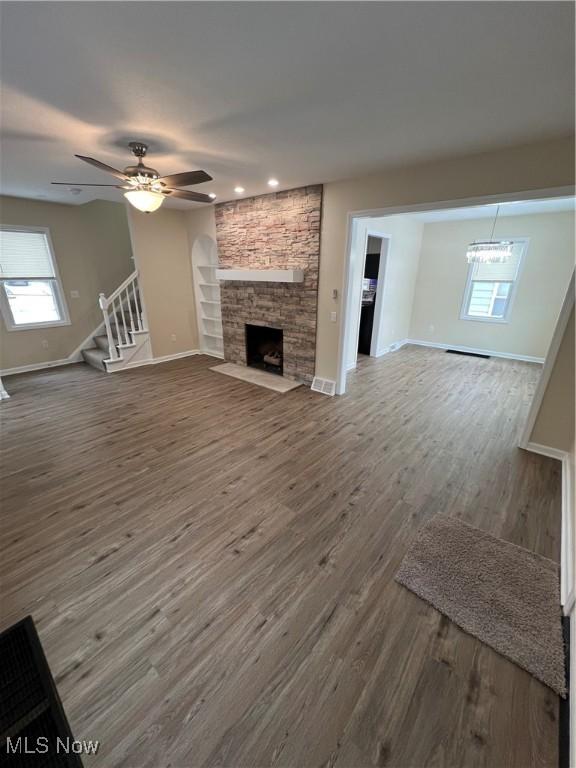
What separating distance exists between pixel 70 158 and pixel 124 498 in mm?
3356

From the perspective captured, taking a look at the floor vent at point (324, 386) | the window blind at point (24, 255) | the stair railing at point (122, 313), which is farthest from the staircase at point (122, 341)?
the floor vent at point (324, 386)

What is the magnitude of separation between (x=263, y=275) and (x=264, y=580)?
3.94 metres

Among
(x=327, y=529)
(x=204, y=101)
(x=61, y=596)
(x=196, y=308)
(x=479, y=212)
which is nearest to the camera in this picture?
(x=61, y=596)

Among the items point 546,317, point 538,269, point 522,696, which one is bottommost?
point 522,696

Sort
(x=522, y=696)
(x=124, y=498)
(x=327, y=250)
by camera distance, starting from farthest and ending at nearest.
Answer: (x=327, y=250)
(x=124, y=498)
(x=522, y=696)

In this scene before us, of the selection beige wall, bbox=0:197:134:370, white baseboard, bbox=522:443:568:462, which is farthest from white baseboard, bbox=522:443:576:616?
beige wall, bbox=0:197:134:370

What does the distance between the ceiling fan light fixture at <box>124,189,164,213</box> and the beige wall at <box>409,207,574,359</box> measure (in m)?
6.12

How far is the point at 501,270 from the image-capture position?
6.15 meters

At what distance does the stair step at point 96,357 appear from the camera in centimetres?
539

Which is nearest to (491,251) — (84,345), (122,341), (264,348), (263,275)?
(263,275)

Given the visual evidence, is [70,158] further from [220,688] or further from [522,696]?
[522,696]

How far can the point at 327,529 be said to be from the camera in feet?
7.11

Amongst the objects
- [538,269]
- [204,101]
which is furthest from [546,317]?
[204,101]

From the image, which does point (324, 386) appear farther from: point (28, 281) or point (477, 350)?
point (28, 281)
